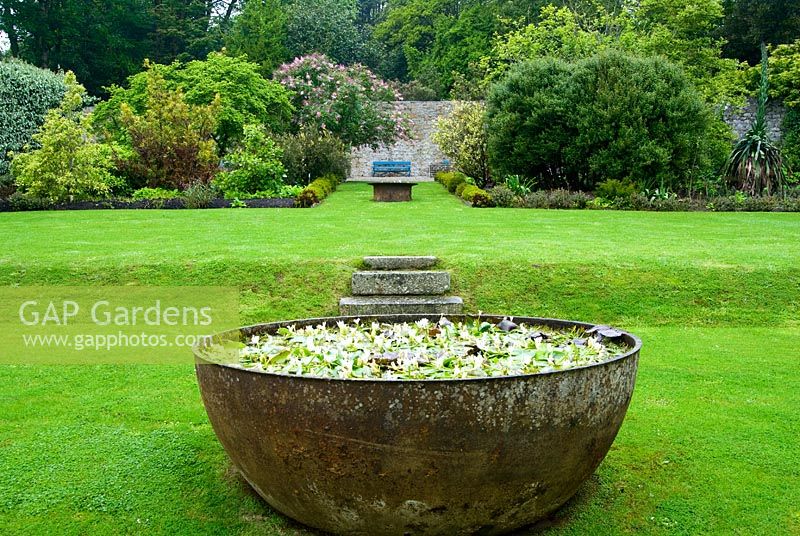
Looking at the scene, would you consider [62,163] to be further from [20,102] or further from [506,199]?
[506,199]

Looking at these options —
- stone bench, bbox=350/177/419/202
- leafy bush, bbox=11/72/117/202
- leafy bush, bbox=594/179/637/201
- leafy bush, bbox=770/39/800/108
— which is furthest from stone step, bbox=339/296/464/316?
leafy bush, bbox=770/39/800/108

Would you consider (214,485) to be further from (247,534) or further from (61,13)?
(61,13)

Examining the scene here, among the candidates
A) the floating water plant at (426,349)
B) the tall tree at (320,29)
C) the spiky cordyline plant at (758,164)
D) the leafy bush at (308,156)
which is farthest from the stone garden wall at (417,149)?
the floating water plant at (426,349)

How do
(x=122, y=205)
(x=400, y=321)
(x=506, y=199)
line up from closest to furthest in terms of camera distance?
(x=400, y=321), (x=122, y=205), (x=506, y=199)

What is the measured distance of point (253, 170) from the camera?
705 inches

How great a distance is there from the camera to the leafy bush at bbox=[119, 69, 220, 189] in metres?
18.5

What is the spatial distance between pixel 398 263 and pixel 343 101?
69.3ft

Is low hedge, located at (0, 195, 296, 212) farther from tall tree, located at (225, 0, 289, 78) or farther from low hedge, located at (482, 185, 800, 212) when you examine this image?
tall tree, located at (225, 0, 289, 78)

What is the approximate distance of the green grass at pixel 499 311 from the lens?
10.7 feet

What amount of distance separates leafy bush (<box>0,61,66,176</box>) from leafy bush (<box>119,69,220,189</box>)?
433 centimetres

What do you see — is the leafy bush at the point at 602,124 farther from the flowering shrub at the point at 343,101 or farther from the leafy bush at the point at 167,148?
the flowering shrub at the point at 343,101

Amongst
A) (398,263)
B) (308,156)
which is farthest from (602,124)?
(398,263)

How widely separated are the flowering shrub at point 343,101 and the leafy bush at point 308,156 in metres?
4.34

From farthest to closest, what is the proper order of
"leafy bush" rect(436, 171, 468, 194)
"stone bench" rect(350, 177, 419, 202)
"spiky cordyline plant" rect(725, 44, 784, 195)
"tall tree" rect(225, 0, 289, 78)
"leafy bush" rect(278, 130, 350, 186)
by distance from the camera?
"tall tree" rect(225, 0, 289, 78)
"leafy bush" rect(436, 171, 468, 194)
"leafy bush" rect(278, 130, 350, 186)
"stone bench" rect(350, 177, 419, 202)
"spiky cordyline plant" rect(725, 44, 784, 195)
